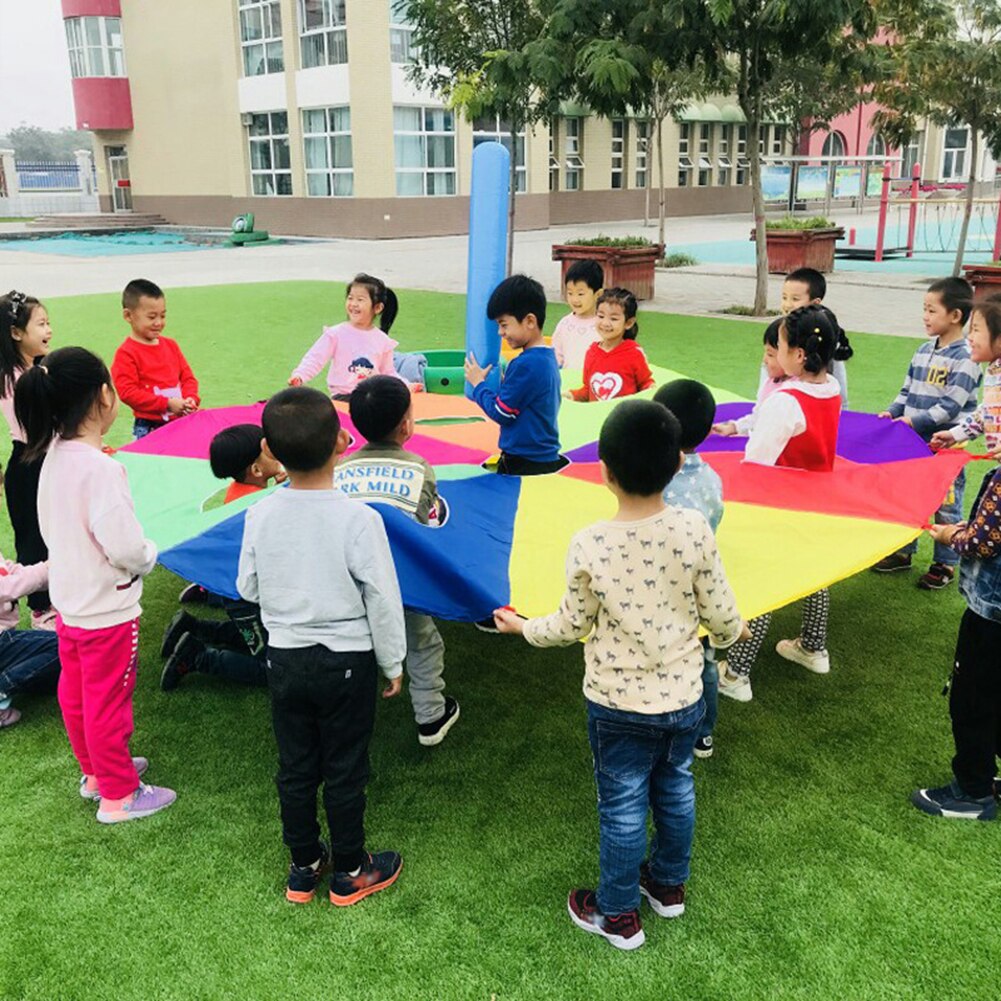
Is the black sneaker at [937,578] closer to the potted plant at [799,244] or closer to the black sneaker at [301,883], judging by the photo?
the black sneaker at [301,883]

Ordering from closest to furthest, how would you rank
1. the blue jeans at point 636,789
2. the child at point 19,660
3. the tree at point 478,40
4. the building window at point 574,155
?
the blue jeans at point 636,789 < the child at point 19,660 < the tree at point 478,40 < the building window at point 574,155

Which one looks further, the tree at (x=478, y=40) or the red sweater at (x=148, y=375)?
the tree at (x=478, y=40)

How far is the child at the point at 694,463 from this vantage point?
255 centimetres

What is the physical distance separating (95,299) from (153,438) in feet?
34.2

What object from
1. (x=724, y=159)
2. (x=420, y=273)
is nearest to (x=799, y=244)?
(x=420, y=273)

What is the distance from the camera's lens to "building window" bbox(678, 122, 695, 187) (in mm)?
31656

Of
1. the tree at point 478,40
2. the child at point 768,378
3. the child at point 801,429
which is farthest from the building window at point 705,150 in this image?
the child at point 801,429

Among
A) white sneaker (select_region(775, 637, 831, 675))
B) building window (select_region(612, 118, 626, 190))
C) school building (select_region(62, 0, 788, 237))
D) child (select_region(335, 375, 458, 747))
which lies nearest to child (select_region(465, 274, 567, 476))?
child (select_region(335, 375, 458, 747))

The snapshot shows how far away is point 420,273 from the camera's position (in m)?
16.8

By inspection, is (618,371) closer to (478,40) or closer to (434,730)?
(434,730)

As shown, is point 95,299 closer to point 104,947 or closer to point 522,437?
point 522,437

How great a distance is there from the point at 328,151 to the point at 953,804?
24.9m

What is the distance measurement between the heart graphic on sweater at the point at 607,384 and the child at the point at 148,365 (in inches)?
81.8

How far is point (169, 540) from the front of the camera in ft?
11.0
